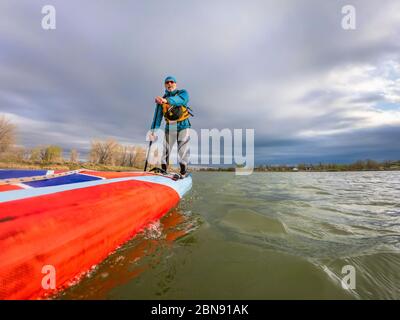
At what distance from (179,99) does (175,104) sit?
0.57 feet

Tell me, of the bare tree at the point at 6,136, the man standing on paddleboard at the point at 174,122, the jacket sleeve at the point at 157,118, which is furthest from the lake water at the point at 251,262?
the bare tree at the point at 6,136

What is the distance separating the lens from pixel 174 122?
5.62 m

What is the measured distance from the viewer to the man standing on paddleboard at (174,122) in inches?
206

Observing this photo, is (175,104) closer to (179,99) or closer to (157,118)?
(179,99)

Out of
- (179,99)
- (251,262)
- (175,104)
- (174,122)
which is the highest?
→ (179,99)

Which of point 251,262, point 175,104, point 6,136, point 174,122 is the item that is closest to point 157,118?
point 174,122

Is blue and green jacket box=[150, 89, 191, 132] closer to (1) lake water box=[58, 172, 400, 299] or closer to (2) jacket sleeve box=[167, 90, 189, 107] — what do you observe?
(2) jacket sleeve box=[167, 90, 189, 107]

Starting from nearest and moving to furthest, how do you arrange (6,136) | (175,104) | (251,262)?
(251,262)
(175,104)
(6,136)

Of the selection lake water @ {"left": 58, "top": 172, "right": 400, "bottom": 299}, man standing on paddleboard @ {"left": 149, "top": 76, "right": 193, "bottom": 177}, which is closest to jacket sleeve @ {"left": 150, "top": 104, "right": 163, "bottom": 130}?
man standing on paddleboard @ {"left": 149, "top": 76, "right": 193, "bottom": 177}

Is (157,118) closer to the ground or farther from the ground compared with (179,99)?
closer to the ground

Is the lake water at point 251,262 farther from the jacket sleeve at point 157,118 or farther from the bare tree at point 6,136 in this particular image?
the bare tree at point 6,136

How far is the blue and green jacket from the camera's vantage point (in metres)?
4.98

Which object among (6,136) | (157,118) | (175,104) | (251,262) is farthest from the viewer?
(6,136)
